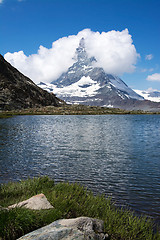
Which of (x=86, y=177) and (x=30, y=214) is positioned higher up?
(x=30, y=214)

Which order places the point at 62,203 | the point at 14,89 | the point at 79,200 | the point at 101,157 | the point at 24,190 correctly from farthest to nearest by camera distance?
the point at 14,89 → the point at 101,157 → the point at 24,190 → the point at 79,200 → the point at 62,203

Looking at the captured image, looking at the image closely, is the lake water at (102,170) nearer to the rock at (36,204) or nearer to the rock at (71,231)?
the rock at (36,204)

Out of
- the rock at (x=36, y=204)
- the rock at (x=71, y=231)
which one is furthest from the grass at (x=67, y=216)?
the rock at (x=71, y=231)

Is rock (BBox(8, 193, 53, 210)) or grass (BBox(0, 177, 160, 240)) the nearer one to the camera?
grass (BBox(0, 177, 160, 240))

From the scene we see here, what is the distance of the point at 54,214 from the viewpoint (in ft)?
26.3

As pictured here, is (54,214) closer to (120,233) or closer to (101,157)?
(120,233)

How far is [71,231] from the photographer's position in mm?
6230

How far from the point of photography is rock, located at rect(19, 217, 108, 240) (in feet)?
19.8

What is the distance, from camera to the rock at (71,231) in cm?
603

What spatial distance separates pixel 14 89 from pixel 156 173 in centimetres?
18334

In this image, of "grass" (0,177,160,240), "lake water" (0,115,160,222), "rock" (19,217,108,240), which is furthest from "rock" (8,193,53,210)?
"lake water" (0,115,160,222)

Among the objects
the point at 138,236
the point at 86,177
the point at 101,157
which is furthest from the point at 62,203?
the point at 101,157

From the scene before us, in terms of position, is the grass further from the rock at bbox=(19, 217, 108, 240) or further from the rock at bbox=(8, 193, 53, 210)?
the rock at bbox=(19, 217, 108, 240)

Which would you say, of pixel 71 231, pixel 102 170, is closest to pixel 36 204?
pixel 71 231
